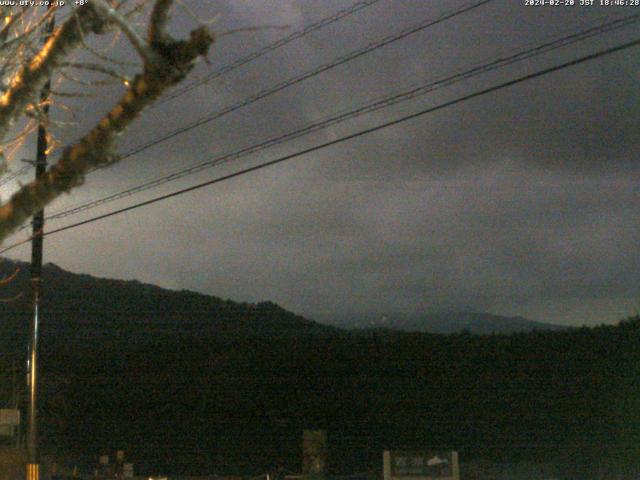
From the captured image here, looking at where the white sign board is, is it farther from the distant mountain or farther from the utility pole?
the distant mountain

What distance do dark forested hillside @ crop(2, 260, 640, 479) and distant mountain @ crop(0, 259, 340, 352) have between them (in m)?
0.23

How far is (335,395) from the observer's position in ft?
125

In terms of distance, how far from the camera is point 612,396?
31484mm

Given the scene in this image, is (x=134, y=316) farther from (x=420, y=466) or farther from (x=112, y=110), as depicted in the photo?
(x=112, y=110)

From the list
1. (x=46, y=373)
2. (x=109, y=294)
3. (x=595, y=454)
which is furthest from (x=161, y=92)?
(x=109, y=294)

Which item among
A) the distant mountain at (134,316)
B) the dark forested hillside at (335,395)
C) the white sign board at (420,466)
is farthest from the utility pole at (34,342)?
the distant mountain at (134,316)

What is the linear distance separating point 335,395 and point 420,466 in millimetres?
20487

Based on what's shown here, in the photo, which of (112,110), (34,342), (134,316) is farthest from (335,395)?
(112,110)

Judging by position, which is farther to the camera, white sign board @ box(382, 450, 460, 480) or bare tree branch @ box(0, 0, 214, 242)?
white sign board @ box(382, 450, 460, 480)

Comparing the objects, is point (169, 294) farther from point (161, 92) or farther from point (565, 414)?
point (161, 92)

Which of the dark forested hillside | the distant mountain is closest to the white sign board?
the dark forested hillside

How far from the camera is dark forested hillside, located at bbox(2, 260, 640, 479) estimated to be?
1258 inches

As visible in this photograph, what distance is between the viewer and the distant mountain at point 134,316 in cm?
4659

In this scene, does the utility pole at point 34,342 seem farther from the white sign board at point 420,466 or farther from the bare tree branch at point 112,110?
the bare tree branch at point 112,110
